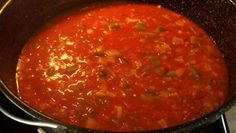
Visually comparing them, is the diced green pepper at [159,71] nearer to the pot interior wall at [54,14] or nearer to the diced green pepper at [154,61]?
the diced green pepper at [154,61]

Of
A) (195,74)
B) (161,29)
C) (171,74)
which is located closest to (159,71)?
(171,74)

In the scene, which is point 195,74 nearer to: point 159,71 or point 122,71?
point 159,71

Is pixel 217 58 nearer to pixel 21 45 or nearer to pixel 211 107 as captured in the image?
pixel 211 107

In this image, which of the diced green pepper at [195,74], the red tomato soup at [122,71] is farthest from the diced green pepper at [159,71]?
the diced green pepper at [195,74]

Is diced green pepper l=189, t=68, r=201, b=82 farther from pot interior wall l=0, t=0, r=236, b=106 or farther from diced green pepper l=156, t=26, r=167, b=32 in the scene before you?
diced green pepper l=156, t=26, r=167, b=32

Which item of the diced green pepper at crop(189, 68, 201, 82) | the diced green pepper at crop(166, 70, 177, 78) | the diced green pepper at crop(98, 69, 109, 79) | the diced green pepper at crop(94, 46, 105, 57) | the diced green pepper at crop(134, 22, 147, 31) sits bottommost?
the diced green pepper at crop(189, 68, 201, 82)

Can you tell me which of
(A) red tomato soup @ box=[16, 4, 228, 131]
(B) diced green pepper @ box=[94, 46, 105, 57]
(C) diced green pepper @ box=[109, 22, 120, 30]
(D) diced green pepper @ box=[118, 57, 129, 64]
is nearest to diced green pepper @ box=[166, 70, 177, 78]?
(A) red tomato soup @ box=[16, 4, 228, 131]
